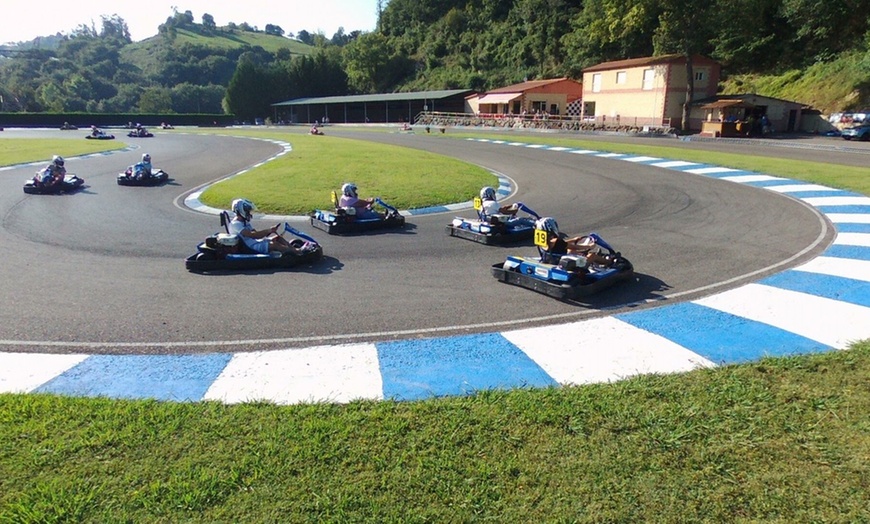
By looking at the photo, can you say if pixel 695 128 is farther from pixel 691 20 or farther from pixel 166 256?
pixel 166 256

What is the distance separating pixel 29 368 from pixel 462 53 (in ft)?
335

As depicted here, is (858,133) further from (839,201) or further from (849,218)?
(849,218)

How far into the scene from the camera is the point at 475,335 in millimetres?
5824

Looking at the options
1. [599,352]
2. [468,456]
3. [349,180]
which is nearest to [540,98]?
[349,180]

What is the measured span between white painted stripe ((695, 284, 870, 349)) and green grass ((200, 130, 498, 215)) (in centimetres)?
809

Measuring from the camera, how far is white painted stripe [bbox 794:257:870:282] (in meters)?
7.70

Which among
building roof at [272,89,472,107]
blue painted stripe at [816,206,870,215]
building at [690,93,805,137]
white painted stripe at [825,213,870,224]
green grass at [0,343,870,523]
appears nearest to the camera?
green grass at [0,343,870,523]

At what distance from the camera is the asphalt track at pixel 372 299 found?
16.3ft

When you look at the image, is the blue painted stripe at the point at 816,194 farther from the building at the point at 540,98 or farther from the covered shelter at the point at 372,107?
the covered shelter at the point at 372,107

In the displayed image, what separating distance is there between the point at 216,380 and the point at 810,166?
2161 cm

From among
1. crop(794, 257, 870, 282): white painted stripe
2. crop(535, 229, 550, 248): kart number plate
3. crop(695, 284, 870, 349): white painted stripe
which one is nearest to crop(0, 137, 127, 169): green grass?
crop(535, 229, 550, 248): kart number plate

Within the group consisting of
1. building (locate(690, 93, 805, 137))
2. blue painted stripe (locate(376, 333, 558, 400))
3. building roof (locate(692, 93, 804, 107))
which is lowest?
blue painted stripe (locate(376, 333, 558, 400))

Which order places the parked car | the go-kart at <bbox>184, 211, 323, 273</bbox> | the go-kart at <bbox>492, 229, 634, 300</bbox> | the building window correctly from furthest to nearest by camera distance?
the building window
the parked car
the go-kart at <bbox>184, 211, 323, 273</bbox>
the go-kart at <bbox>492, 229, 634, 300</bbox>

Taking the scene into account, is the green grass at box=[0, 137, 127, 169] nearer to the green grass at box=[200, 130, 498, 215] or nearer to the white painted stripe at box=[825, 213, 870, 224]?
the green grass at box=[200, 130, 498, 215]
